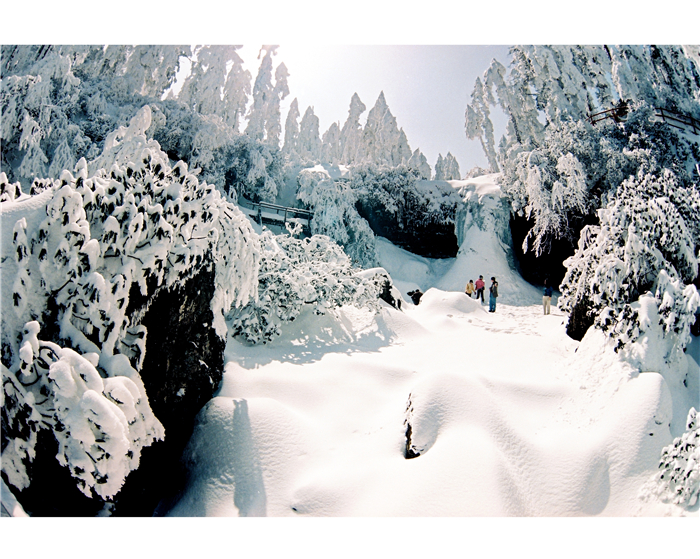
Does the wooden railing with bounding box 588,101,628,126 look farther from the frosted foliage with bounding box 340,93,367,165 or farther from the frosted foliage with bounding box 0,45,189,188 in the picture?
the frosted foliage with bounding box 340,93,367,165

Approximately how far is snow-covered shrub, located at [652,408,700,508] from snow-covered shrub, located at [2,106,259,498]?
386 centimetres

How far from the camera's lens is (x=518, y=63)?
14766 millimetres

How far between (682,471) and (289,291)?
517 cm

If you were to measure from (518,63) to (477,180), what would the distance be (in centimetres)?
473

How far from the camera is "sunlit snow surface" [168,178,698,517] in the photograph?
9.52ft

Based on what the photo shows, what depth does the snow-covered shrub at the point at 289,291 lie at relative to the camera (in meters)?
5.95

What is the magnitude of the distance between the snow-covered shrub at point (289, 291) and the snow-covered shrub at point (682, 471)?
189 inches

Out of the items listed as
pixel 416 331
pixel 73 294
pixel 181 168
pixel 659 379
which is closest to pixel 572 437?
pixel 659 379

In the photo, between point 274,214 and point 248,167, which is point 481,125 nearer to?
point 274,214

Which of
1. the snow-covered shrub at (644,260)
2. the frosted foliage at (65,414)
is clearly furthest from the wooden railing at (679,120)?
the frosted foliage at (65,414)

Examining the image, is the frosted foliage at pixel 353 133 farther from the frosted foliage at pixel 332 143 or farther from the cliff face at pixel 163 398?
the cliff face at pixel 163 398

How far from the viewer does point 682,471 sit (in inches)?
110

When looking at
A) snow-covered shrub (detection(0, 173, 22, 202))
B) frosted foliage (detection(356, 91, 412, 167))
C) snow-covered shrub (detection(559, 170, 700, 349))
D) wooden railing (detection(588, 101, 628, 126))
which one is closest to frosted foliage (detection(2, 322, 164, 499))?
snow-covered shrub (detection(0, 173, 22, 202))

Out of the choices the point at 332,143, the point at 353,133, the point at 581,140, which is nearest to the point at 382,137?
the point at 353,133
